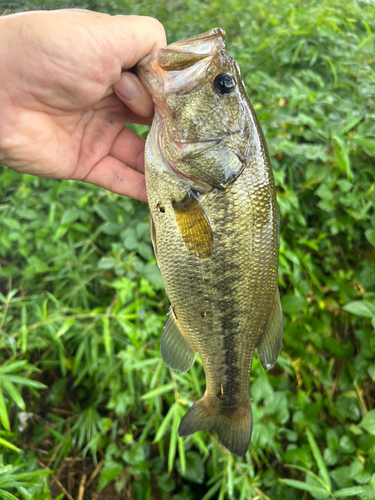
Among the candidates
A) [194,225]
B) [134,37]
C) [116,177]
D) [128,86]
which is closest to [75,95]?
[128,86]

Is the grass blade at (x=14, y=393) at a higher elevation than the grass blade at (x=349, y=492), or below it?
higher

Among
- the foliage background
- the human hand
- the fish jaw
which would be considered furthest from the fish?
the foliage background

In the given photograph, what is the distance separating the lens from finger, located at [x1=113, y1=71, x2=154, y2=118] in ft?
4.45

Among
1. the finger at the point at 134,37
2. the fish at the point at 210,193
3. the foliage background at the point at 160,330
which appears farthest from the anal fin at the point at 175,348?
the finger at the point at 134,37

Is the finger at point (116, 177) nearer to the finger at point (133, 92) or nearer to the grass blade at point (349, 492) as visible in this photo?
the finger at point (133, 92)

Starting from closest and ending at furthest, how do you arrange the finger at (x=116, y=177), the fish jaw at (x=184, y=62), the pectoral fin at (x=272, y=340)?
1. the fish jaw at (x=184, y=62)
2. the pectoral fin at (x=272, y=340)
3. the finger at (x=116, y=177)

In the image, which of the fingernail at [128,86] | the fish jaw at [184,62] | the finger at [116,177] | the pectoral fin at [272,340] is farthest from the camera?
the finger at [116,177]

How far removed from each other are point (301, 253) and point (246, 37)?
7.21 feet

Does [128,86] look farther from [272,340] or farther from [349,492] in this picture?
[349,492]

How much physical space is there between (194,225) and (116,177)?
75 cm

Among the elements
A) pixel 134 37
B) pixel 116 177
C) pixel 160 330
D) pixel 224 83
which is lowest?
pixel 160 330

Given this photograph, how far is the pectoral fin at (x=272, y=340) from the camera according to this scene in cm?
146

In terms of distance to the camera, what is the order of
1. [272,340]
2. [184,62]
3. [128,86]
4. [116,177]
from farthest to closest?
1. [116,177]
2. [272,340]
3. [128,86]
4. [184,62]

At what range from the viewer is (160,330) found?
77.1 inches
